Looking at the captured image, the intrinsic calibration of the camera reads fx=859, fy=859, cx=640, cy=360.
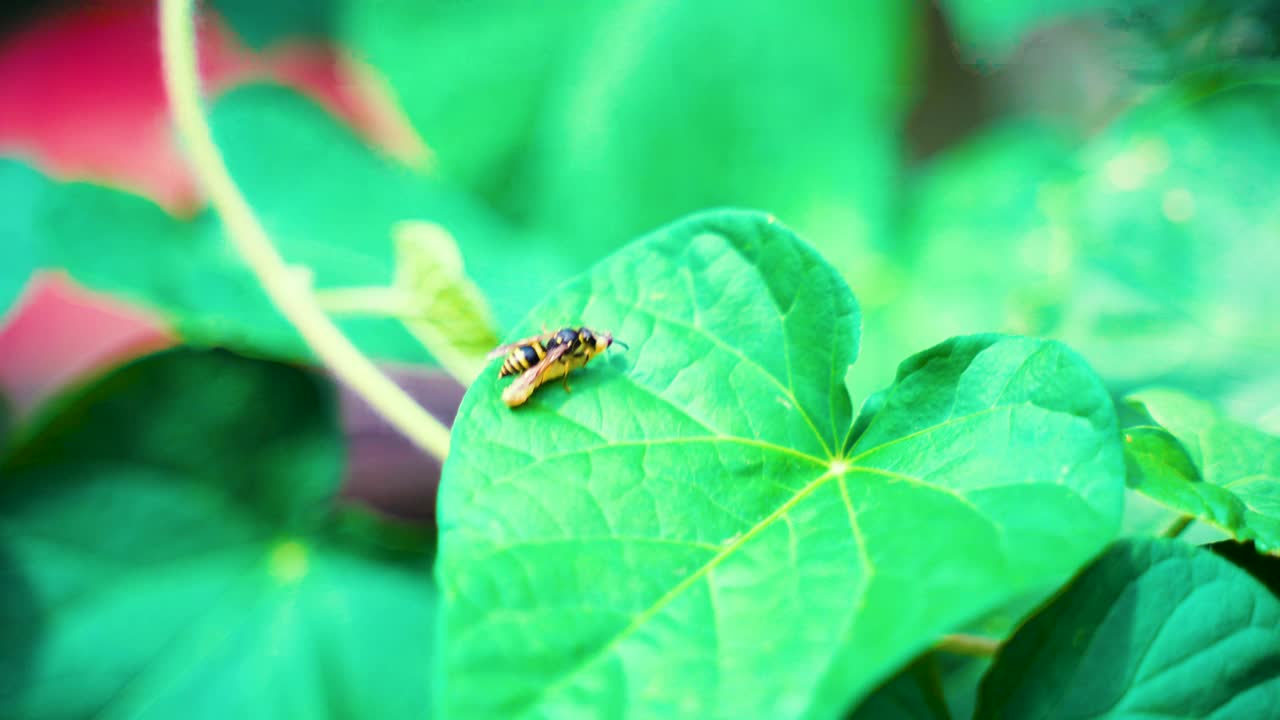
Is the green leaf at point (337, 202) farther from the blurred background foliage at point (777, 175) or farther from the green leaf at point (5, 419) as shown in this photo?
the green leaf at point (5, 419)

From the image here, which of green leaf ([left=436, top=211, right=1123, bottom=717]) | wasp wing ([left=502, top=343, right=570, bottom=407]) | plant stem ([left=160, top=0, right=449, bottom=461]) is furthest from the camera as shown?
plant stem ([left=160, top=0, right=449, bottom=461])

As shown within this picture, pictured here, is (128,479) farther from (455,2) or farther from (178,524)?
(455,2)

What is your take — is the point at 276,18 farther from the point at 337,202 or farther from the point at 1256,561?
the point at 1256,561

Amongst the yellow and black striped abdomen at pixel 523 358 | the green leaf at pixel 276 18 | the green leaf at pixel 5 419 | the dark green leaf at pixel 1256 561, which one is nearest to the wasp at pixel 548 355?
the yellow and black striped abdomen at pixel 523 358

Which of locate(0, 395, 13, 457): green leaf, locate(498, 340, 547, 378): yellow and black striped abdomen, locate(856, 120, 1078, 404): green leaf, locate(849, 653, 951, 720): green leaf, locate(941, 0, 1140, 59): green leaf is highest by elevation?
locate(941, 0, 1140, 59): green leaf

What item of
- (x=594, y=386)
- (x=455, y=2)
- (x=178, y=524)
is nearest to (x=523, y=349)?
(x=594, y=386)

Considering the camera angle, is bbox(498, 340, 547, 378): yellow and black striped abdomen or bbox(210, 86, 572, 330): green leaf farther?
bbox(210, 86, 572, 330): green leaf

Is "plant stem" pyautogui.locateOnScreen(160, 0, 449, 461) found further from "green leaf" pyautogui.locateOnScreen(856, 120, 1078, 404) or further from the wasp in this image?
"green leaf" pyautogui.locateOnScreen(856, 120, 1078, 404)

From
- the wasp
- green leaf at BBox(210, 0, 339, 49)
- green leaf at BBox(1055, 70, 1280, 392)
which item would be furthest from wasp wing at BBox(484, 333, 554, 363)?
green leaf at BBox(210, 0, 339, 49)
